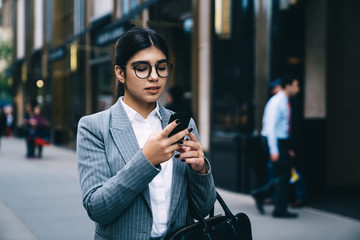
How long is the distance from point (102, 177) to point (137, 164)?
0.18m

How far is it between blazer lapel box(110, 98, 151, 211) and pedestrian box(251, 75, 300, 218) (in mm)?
4898

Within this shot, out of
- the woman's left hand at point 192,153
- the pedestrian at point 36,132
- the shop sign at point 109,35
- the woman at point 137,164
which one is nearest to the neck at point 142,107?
the woman at point 137,164

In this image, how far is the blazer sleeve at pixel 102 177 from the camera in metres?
1.60

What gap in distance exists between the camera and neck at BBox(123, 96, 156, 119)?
1.82 m

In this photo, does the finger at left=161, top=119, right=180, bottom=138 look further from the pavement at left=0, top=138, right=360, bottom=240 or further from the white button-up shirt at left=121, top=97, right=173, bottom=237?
the pavement at left=0, top=138, right=360, bottom=240

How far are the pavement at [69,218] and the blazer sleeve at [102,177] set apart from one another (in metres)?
3.87

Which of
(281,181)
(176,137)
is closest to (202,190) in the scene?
(176,137)

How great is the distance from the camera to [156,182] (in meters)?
Result: 1.77

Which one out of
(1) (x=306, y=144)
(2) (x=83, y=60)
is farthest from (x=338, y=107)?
(2) (x=83, y=60)

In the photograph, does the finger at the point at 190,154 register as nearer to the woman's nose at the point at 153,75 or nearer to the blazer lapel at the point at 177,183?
the blazer lapel at the point at 177,183

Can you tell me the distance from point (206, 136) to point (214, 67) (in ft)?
5.01

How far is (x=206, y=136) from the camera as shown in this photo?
9625 millimetres

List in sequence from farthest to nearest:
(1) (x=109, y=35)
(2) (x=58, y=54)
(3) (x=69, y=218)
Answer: (2) (x=58, y=54) < (1) (x=109, y=35) < (3) (x=69, y=218)

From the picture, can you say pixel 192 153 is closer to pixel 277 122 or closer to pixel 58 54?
pixel 277 122
